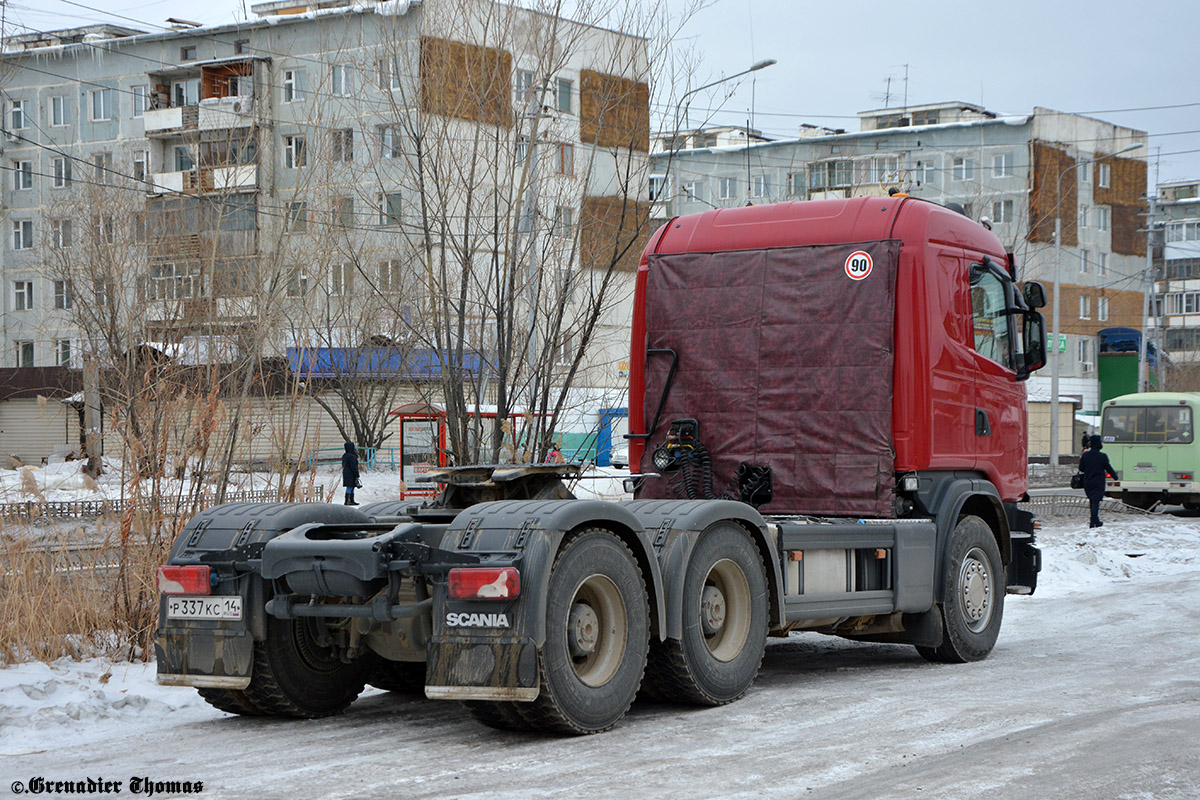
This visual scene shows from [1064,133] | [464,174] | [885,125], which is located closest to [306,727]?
[464,174]

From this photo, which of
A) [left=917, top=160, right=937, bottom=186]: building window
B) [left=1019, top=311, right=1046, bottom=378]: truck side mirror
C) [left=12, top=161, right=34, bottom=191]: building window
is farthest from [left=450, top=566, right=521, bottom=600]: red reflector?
[left=917, top=160, right=937, bottom=186]: building window

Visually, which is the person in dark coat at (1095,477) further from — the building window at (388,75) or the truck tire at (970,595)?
the building window at (388,75)

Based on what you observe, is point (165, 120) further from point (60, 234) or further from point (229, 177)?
point (229, 177)

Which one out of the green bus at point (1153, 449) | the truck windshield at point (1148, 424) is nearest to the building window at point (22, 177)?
the truck windshield at point (1148, 424)

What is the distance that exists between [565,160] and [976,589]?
8.29 m

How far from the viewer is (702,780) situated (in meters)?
6.19

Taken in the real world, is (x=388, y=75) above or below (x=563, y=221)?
above

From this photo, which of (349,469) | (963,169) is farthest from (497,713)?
(963,169)

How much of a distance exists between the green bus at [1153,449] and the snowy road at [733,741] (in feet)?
75.2

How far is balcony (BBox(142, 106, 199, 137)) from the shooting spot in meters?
58.7

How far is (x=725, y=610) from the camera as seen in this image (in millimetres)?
8469

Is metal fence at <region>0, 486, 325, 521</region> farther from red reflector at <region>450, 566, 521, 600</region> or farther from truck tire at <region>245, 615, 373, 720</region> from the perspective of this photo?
red reflector at <region>450, 566, 521, 600</region>

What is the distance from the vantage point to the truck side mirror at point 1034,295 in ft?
36.0

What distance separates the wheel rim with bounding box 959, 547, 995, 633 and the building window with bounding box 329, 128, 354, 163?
31.3ft
